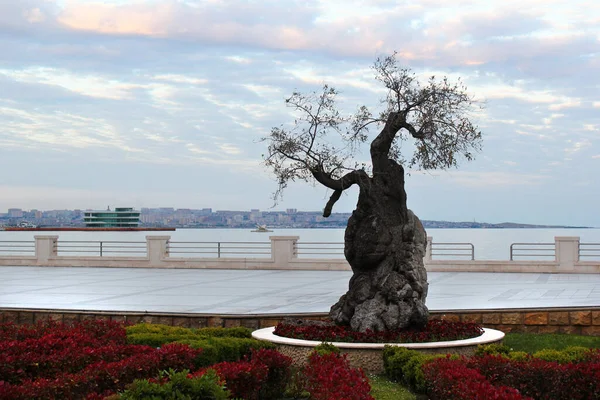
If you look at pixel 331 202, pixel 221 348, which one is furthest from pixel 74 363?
pixel 331 202


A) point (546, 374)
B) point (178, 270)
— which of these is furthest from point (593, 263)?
point (546, 374)

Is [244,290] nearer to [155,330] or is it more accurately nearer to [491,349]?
[155,330]

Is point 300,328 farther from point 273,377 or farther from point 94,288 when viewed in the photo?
point 94,288

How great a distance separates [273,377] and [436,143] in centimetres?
486

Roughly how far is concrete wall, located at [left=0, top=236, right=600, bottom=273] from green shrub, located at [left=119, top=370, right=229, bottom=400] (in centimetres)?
2124

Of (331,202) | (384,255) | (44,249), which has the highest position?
(331,202)

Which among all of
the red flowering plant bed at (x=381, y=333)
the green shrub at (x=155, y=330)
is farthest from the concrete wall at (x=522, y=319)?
the red flowering plant bed at (x=381, y=333)

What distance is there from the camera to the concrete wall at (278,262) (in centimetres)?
2612

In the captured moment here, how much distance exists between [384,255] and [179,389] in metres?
6.13

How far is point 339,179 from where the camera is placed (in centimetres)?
1230

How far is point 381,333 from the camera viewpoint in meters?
11.2

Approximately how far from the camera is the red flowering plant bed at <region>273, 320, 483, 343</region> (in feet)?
36.2

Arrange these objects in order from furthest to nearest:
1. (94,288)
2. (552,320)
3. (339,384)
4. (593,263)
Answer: (593,263), (94,288), (552,320), (339,384)

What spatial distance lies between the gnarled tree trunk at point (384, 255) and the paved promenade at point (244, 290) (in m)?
3.09
